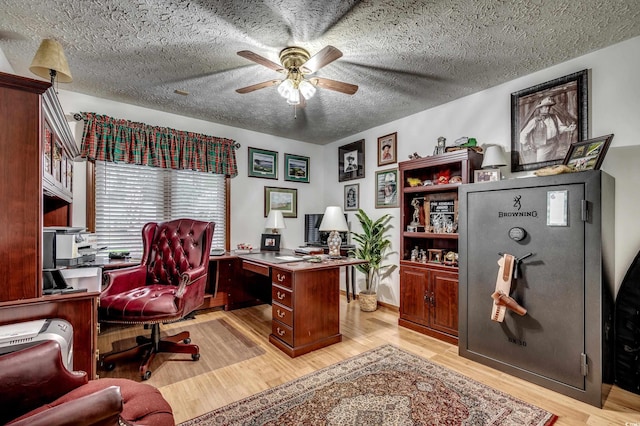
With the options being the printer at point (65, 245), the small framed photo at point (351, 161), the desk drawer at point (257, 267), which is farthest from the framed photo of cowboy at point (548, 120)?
the printer at point (65, 245)

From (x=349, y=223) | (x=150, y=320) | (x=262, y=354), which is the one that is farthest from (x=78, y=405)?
(x=349, y=223)

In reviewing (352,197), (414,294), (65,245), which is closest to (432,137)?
(352,197)

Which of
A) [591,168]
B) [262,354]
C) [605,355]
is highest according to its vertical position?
[591,168]

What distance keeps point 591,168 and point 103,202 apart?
4.57 metres

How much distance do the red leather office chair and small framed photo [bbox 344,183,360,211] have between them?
8.04 ft

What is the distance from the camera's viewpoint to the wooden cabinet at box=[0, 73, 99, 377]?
1356 millimetres

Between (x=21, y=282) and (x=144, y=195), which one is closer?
(x=21, y=282)

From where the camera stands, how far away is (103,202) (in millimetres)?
3379

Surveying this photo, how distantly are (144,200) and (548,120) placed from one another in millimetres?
4353

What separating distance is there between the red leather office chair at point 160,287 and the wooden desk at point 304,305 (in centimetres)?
65

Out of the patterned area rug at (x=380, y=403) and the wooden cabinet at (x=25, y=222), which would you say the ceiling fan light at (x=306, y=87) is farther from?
the patterned area rug at (x=380, y=403)

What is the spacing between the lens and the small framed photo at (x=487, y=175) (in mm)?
2728

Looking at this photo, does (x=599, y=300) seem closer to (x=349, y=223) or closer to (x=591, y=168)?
(x=591, y=168)

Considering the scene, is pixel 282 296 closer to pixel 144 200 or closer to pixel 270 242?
pixel 270 242
